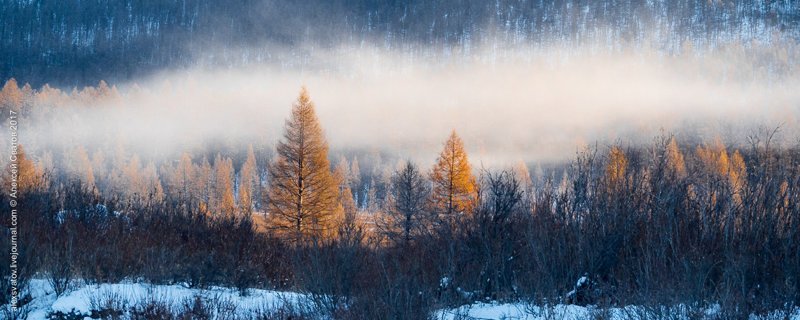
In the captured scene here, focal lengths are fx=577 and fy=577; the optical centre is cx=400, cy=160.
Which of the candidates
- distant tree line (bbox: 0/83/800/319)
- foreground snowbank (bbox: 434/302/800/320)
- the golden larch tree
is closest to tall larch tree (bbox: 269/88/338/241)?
distant tree line (bbox: 0/83/800/319)

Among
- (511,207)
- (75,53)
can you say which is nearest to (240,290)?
(511,207)

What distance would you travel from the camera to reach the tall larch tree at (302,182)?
25.9m

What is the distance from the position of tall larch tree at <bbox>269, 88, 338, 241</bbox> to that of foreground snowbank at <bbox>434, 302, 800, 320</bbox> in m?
18.1

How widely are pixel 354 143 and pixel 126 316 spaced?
120 metres

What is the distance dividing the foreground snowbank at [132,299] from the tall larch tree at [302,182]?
16.0 meters

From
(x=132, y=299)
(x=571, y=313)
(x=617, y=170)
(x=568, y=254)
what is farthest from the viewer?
(x=617, y=170)

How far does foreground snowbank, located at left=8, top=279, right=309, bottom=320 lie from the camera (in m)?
7.88

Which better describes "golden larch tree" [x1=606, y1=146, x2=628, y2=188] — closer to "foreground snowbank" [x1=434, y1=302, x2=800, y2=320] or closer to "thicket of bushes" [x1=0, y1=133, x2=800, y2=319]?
"thicket of bushes" [x1=0, y1=133, x2=800, y2=319]

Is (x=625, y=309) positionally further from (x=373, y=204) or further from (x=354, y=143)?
(x=354, y=143)

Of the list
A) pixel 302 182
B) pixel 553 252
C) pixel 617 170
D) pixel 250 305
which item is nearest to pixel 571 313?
pixel 553 252

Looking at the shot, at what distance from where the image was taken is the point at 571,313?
271 inches

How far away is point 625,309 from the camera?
6.18 meters

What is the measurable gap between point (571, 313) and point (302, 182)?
20635 mm

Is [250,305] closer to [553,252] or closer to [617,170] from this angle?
[553,252]
